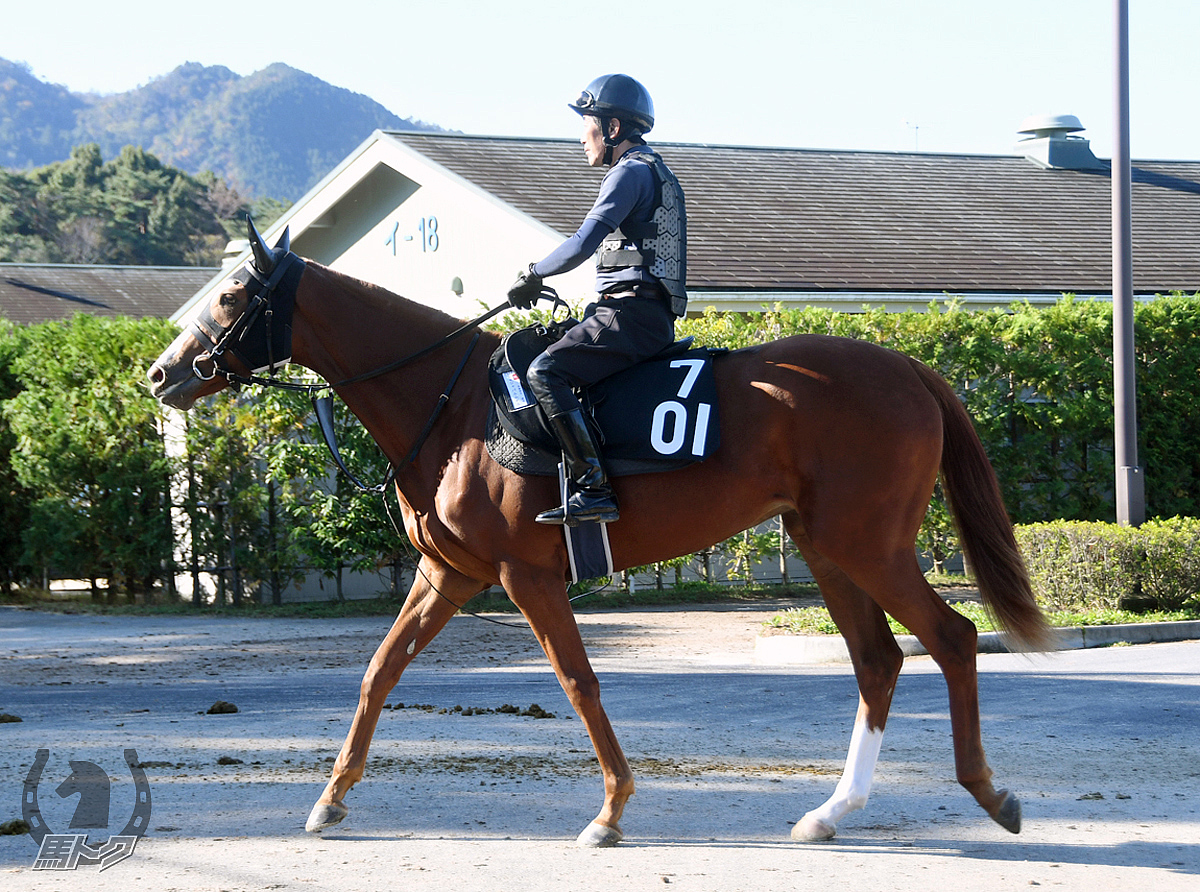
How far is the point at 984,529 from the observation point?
587cm

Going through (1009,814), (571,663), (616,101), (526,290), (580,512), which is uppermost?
(616,101)

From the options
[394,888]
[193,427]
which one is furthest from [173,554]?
[394,888]

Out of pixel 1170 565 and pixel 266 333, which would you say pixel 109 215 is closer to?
pixel 1170 565

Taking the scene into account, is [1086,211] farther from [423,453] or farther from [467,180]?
[423,453]

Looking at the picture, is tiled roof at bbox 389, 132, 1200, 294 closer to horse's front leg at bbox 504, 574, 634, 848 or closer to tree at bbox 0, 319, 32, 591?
tree at bbox 0, 319, 32, 591

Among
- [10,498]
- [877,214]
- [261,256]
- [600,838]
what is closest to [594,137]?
[261,256]

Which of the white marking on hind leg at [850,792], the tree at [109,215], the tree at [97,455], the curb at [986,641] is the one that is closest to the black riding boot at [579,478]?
the white marking on hind leg at [850,792]

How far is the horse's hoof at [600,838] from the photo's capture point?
5.20 metres

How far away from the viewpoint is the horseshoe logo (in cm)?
541

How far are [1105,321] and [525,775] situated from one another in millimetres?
12061

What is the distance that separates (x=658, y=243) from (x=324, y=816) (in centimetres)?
296

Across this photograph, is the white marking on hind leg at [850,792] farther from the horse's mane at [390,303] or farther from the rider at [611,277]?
the horse's mane at [390,303]

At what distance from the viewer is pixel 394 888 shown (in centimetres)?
469

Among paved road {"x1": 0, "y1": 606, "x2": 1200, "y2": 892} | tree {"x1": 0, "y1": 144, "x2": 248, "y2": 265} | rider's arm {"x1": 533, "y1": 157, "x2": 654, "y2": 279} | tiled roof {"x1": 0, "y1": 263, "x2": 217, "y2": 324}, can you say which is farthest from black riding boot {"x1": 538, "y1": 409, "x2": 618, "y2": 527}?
tree {"x1": 0, "y1": 144, "x2": 248, "y2": 265}
